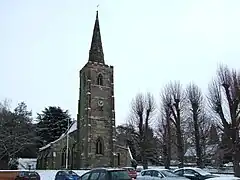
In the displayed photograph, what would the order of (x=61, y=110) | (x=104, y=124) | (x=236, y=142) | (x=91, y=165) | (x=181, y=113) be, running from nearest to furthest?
1. (x=236, y=142)
2. (x=181, y=113)
3. (x=91, y=165)
4. (x=104, y=124)
5. (x=61, y=110)

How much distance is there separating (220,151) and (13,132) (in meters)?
34.4

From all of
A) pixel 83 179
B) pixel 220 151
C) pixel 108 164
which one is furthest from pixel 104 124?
pixel 83 179

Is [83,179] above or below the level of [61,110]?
below

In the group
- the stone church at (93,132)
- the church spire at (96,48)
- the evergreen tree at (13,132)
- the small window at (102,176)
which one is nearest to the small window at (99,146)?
the stone church at (93,132)

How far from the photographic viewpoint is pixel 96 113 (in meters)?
56.8

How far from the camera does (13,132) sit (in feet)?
187

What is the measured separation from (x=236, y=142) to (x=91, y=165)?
26749 millimetres

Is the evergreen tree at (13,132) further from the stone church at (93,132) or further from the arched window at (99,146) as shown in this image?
the arched window at (99,146)

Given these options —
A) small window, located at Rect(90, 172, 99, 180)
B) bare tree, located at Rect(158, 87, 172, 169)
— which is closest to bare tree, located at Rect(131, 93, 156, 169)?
bare tree, located at Rect(158, 87, 172, 169)

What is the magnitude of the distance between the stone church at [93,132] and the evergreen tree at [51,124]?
12.0 m

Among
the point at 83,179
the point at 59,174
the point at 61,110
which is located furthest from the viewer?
the point at 61,110

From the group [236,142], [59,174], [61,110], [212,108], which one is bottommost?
[59,174]

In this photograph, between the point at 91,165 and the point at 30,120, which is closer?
the point at 91,165

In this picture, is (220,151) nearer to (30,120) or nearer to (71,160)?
(71,160)
